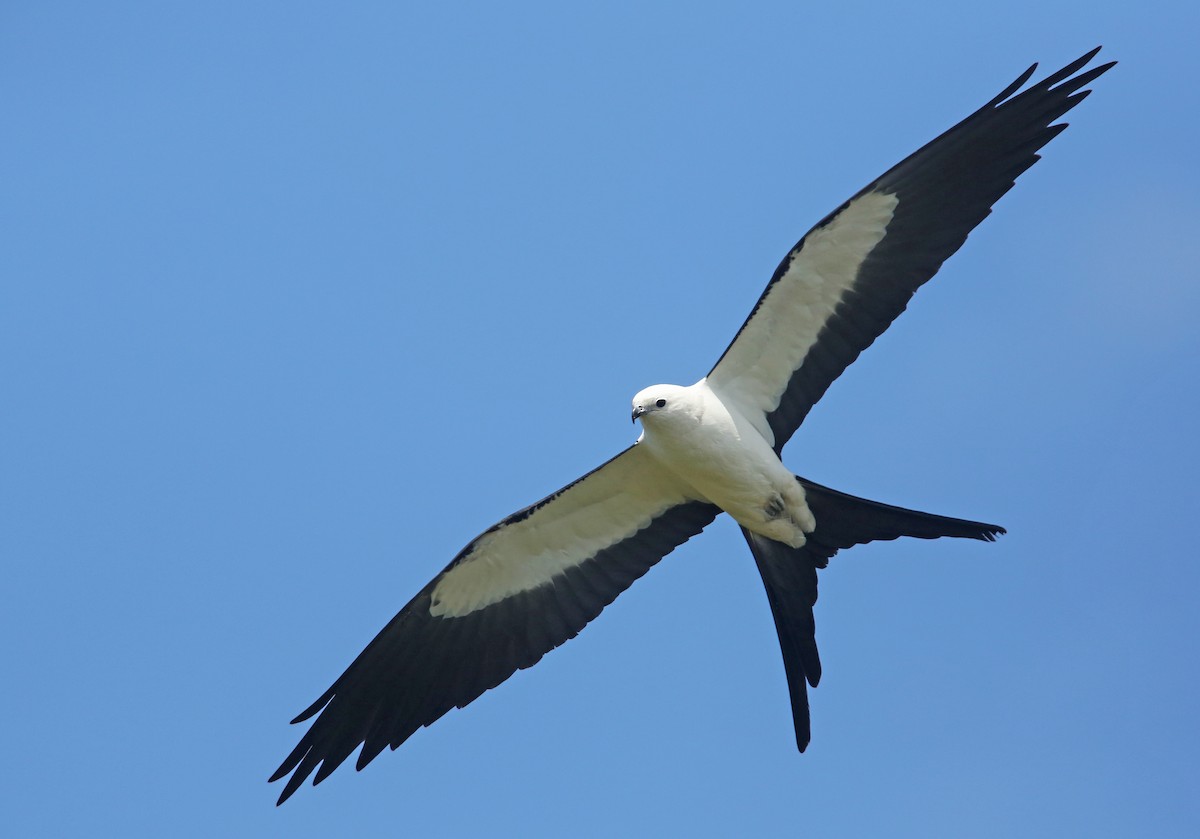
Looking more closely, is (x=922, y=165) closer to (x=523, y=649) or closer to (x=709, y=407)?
(x=709, y=407)

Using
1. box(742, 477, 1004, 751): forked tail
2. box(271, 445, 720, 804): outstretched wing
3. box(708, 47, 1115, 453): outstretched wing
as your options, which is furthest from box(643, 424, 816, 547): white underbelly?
box(708, 47, 1115, 453): outstretched wing

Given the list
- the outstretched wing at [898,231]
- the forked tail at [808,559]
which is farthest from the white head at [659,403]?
the forked tail at [808,559]

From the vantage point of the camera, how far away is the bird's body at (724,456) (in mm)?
10133

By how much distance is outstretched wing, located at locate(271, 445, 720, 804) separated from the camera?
10.8m

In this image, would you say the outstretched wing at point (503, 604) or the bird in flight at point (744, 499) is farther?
the outstretched wing at point (503, 604)

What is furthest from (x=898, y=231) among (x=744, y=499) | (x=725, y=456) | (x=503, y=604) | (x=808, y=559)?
(x=503, y=604)

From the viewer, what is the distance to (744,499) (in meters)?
10.3

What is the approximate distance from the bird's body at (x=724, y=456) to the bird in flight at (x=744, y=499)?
0.04 feet

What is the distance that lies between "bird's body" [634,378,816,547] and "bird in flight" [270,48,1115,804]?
0.4 inches

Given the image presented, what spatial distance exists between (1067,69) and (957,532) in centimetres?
338

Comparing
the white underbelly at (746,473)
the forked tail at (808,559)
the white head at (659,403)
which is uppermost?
the white head at (659,403)

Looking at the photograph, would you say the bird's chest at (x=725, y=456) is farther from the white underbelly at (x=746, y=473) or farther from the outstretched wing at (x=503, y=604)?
the outstretched wing at (x=503, y=604)

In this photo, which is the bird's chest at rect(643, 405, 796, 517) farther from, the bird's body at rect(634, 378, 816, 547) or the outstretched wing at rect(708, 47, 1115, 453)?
the outstretched wing at rect(708, 47, 1115, 453)

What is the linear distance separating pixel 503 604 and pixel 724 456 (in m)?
2.22
